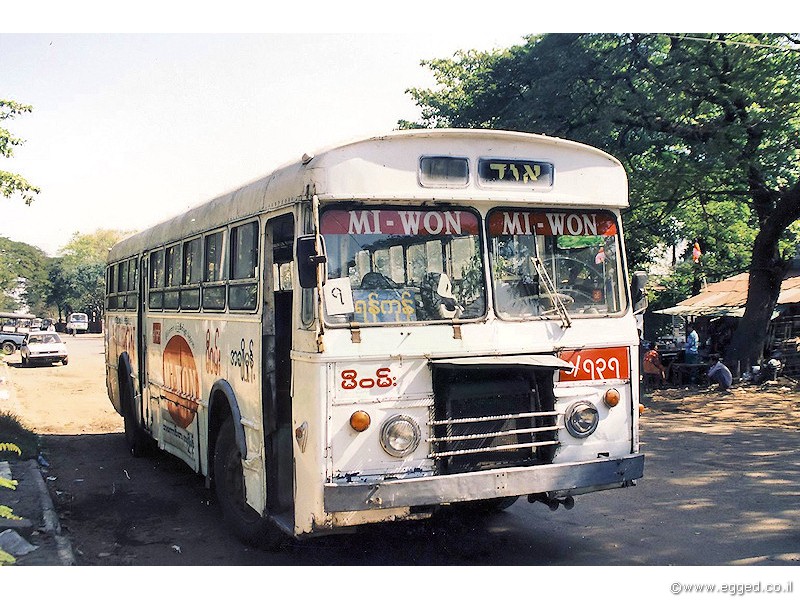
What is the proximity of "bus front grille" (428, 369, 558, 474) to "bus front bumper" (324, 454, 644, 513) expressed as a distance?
17 cm

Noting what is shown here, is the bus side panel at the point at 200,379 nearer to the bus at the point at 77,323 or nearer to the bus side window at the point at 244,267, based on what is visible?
the bus side window at the point at 244,267

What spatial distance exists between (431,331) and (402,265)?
478mm

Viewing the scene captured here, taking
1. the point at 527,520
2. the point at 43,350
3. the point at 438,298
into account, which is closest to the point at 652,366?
the point at 527,520

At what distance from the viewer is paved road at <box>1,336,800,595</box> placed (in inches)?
250

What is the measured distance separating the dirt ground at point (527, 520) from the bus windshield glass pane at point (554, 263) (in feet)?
6.36

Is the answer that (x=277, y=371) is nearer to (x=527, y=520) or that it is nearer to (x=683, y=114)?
(x=527, y=520)

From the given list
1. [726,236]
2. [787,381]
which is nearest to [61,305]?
[726,236]

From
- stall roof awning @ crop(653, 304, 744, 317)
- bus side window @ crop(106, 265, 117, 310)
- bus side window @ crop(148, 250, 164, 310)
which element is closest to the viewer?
bus side window @ crop(148, 250, 164, 310)

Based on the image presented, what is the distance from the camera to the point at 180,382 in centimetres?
879

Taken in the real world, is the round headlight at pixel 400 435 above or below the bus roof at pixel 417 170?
below

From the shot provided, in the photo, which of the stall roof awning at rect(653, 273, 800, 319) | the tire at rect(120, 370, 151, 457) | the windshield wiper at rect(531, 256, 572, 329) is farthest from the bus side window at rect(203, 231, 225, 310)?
the stall roof awning at rect(653, 273, 800, 319)

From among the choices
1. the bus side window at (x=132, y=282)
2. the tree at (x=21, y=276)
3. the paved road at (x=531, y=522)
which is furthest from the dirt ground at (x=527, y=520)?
the tree at (x=21, y=276)

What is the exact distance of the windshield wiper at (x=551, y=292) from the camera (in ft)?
19.1

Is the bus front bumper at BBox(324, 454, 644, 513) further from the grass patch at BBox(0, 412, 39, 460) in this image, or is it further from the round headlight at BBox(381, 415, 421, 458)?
the grass patch at BBox(0, 412, 39, 460)
